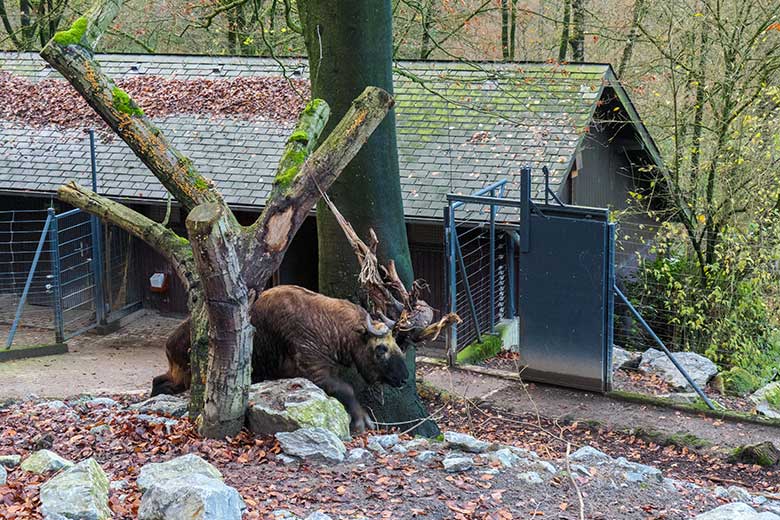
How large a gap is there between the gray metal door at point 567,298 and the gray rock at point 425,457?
5.06 metres

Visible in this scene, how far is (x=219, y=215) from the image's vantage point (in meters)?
7.31

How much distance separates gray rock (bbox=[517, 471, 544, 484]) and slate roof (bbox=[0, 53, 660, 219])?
843 centimetres

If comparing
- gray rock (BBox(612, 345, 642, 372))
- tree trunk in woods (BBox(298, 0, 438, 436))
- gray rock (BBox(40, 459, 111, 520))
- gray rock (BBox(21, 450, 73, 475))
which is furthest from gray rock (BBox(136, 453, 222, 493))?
gray rock (BBox(612, 345, 642, 372))

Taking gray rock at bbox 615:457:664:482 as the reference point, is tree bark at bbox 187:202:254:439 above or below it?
above

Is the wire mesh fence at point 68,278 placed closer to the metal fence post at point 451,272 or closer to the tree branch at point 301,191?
the metal fence post at point 451,272

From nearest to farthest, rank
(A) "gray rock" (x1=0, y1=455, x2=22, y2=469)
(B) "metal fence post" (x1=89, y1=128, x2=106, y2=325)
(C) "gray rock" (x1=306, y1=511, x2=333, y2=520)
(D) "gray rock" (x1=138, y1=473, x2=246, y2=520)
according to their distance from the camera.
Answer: (D) "gray rock" (x1=138, y1=473, x2=246, y2=520), (C) "gray rock" (x1=306, y1=511, x2=333, y2=520), (A) "gray rock" (x1=0, y1=455, x2=22, y2=469), (B) "metal fence post" (x1=89, y1=128, x2=106, y2=325)

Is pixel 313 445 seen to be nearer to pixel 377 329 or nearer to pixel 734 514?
pixel 377 329

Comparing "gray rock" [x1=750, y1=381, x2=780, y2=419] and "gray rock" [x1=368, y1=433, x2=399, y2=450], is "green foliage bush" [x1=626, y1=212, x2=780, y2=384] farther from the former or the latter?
"gray rock" [x1=368, y1=433, x2=399, y2=450]

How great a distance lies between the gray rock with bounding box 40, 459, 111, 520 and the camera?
5.91 metres

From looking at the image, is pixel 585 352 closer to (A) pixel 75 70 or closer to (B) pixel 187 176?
(B) pixel 187 176

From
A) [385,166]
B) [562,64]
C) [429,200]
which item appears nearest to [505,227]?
[429,200]

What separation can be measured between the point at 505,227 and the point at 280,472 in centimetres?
869

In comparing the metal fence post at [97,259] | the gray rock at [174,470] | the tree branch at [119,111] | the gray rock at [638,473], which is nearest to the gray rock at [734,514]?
the gray rock at [638,473]

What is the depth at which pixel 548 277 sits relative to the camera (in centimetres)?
1283
